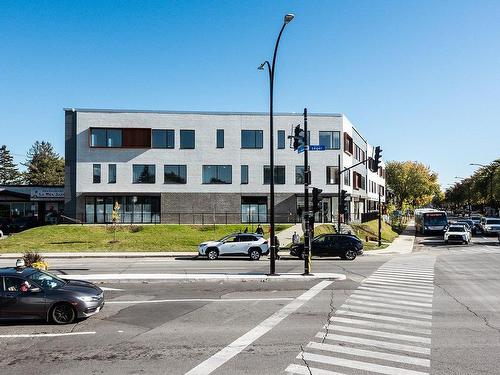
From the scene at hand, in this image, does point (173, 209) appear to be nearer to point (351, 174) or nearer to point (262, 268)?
point (351, 174)

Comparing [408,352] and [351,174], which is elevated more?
[351,174]

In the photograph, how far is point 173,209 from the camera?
48.7 m

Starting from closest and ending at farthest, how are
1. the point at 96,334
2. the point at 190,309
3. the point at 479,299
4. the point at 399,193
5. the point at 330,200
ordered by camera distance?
the point at 96,334, the point at 190,309, the point at 479,299, the point at 330,200, the point at 399,193

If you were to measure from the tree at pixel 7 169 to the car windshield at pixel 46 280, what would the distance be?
128499 millimetres

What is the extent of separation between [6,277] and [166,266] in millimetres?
13532

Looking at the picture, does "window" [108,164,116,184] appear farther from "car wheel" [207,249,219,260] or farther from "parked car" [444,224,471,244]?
"parked car" [444,224,471,244]

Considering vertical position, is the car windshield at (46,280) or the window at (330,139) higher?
the window at (330,139)

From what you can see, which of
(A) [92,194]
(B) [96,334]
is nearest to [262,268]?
(B) [96,334]

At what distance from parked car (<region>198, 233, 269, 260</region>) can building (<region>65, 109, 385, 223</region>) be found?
18638 mm

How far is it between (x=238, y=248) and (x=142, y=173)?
21.4m

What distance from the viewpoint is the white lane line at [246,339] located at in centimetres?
915

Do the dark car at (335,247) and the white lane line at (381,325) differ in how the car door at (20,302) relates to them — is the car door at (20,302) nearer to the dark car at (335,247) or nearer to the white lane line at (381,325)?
the white lane line at (381,325)

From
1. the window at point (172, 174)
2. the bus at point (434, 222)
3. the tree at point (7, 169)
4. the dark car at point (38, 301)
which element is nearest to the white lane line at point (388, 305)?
the dark car at point (38, 301)

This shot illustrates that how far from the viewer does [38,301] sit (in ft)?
41.2
